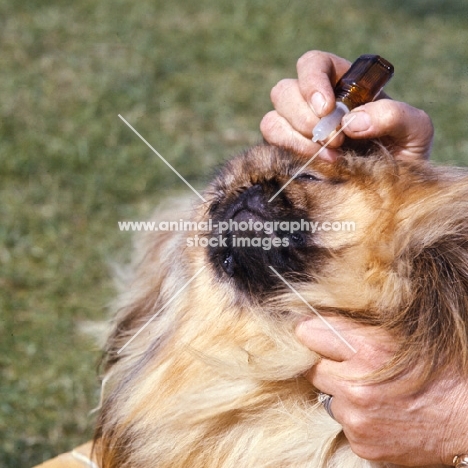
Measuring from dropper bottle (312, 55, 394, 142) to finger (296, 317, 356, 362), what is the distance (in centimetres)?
40

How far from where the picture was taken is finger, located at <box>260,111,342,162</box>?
1583mm

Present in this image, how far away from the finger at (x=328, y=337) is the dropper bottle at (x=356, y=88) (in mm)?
396

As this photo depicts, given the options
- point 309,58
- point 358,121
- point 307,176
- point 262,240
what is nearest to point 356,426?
point 262,240

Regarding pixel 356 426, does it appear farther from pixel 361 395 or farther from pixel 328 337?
pixel 328 337

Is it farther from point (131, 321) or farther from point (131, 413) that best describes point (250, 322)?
point (131, 321)

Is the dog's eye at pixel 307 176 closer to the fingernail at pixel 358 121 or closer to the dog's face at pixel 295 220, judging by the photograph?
the dog's face at pixel 295 220

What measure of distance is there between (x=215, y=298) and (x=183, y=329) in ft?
0.35

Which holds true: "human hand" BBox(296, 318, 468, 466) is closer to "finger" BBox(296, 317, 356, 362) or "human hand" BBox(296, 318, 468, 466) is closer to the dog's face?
"finger" BBox(296, 317, 356, 362)

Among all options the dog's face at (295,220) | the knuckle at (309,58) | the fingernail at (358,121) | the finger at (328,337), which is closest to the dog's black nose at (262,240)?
the dog's face at (295,220)

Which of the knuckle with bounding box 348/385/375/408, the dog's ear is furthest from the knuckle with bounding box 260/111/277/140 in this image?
the knuckle with bounding box 348/385/375/408

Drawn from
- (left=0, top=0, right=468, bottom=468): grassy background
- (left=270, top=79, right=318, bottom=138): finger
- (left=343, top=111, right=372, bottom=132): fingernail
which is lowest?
(left=0, top=0, right=468, bottom=468): grassy background

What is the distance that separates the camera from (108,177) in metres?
3.61

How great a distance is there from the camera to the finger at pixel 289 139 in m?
1.58

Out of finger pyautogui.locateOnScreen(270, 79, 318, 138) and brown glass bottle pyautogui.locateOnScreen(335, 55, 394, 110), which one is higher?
brown glass bottle pyautogui.locateOnScreen(335, 55, 394, 110)
